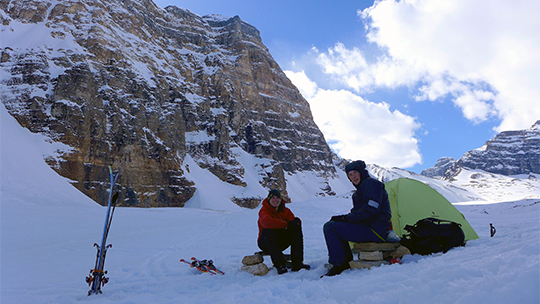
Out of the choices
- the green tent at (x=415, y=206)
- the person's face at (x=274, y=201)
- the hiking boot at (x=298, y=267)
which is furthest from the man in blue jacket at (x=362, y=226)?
the green tent at (x=415, y=206)

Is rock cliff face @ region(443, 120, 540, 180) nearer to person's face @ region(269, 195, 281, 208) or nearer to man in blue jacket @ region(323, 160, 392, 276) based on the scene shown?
man in blue jacket @ region(323, 160, 392, 276)

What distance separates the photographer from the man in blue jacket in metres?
4.27

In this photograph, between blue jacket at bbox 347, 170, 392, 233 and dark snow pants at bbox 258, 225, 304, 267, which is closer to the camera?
blue jacket at bbox 347, 170, 392, 233

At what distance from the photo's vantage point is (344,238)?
4.40 m

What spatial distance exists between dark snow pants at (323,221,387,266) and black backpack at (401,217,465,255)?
0.81 metres

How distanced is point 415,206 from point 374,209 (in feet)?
12.1

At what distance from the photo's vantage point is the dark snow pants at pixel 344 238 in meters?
4.30

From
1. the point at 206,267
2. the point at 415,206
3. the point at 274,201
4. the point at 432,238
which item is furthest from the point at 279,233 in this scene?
the point at 415,206

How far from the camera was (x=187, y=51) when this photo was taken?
266 feet

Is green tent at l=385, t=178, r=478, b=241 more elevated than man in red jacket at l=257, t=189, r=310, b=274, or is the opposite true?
green tent at l=385, t=178, r=478, b=241

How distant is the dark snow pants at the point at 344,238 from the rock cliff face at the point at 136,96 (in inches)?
1726

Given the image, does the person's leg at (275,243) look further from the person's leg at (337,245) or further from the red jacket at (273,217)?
the person's leg at (337,245)

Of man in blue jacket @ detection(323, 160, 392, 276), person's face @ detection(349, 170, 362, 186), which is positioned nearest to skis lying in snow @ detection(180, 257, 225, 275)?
man in blue jacket @ detection(323, 160, 392, 276)

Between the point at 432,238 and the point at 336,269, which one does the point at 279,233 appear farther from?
the point at 432,238
